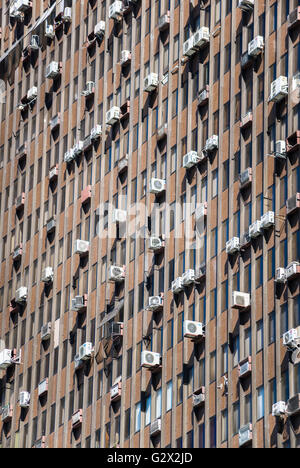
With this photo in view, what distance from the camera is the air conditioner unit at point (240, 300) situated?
245 ft

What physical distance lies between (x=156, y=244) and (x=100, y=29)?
15742 mm

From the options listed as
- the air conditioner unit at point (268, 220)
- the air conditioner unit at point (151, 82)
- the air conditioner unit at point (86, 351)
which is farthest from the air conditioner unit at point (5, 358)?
the air conditioner unit at point (268, 220)

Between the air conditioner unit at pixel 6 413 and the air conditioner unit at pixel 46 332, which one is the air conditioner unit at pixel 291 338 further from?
the air conditioner unit at pixel 6 413

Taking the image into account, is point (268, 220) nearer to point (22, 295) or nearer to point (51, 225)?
point (51, 225)

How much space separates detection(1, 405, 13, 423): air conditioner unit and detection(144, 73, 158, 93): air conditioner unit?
18.1 m

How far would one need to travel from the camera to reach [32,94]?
9994 cm

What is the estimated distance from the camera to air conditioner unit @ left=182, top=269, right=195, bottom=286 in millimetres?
79250

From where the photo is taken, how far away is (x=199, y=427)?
76.2 m

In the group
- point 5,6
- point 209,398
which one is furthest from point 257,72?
point 5,6

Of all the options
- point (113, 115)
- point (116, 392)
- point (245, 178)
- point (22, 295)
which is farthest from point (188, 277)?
point (22, 295)

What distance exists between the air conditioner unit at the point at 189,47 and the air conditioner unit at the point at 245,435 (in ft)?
65.0

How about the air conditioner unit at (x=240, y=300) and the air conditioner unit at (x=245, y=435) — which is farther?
the air conditioner unit at (x=240, y=300)

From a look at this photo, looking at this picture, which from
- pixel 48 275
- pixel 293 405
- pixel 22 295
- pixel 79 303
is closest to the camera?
pixel 293 405

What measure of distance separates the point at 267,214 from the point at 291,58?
681 cm
